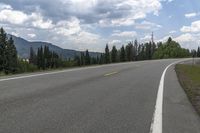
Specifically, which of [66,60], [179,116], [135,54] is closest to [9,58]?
[179,116]

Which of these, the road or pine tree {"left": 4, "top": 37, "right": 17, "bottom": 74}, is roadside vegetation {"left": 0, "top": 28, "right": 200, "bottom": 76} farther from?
the road

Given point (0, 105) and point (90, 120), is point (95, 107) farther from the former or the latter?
point (0, 105)

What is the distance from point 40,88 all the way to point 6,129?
6052 millimetres

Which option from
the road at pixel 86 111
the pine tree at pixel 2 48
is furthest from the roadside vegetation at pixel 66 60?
the road at pixel 86 111

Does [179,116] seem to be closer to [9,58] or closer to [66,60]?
[9,58]

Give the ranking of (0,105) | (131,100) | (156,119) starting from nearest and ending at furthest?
1. (156,119)
2. (0,105)
3. (131,100)

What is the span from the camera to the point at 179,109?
32.3 feet

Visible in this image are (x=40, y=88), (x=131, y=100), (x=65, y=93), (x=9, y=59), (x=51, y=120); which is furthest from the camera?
(x=9, y=59)

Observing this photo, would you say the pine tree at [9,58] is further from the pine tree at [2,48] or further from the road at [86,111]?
the road at [86,111]

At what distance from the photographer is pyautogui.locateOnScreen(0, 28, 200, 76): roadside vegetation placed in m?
74.8

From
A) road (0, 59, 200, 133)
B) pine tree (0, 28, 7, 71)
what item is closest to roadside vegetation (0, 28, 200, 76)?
pine tree (0, 28, 7, 71)

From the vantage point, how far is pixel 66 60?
152m

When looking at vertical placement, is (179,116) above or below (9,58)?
below

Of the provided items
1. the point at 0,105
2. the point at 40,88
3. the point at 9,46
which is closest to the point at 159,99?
the point at 40,88
